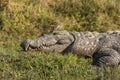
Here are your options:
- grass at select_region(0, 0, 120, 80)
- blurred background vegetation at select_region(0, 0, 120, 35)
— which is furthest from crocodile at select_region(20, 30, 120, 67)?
blurred background vegetation at select_region(0, 0, 120, 35)

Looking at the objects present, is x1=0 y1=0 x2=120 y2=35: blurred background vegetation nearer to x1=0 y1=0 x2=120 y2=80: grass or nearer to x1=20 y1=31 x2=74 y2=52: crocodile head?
x1=0 y1=0 x2=120 y2=80: grass

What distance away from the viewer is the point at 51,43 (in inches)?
301

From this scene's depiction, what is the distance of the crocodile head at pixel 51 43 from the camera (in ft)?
24.7

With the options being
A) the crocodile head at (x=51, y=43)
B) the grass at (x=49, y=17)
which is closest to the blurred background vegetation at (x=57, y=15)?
the grass at (x=49, y=17)

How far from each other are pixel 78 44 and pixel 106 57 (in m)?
0.73

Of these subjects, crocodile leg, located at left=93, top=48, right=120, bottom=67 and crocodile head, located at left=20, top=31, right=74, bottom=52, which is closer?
crocodile leg, located at left=93, top=48, right=120, bottom=67

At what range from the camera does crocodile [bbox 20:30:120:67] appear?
7538mm

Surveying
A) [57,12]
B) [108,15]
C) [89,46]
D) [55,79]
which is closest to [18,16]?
[57,12]

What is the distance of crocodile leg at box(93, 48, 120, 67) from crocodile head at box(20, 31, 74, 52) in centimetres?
65

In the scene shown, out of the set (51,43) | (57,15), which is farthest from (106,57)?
(57,15)

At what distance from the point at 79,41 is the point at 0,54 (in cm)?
164

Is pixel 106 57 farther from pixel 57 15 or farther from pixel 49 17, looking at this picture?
pixel 57 15

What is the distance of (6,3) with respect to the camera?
1045 cm

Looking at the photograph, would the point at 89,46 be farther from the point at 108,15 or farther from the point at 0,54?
the point at 108,15
